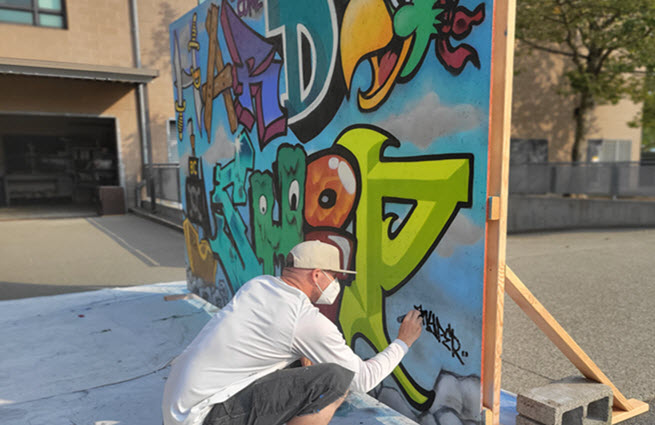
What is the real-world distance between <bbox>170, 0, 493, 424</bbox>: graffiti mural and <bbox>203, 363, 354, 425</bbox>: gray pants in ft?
2.48

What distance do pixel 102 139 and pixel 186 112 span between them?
19268mm

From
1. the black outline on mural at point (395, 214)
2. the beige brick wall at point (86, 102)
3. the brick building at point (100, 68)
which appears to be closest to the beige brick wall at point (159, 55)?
the brick building at point (100, 68)

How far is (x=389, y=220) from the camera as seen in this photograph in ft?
10.3

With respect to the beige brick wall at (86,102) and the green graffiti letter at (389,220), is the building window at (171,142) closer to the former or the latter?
the beige brick wall at (86,102)

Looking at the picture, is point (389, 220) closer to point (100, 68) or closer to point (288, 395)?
point (288, 395)

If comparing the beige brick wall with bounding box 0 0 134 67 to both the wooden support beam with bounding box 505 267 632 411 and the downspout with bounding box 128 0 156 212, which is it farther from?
the wooden support beam with bounding box 505 267 632 411

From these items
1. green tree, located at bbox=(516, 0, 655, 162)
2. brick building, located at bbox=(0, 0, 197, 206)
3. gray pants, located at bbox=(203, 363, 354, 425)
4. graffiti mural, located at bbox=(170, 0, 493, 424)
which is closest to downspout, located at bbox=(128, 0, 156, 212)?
brick building, located at bbox=(0, 0, 197, 206)

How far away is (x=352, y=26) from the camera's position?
3.30 meters

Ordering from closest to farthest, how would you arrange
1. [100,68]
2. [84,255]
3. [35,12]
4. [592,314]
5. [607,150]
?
[592,314]
[84,255]
[100,68]
[35,12]
[607,150]

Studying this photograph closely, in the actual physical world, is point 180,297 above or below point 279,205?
below

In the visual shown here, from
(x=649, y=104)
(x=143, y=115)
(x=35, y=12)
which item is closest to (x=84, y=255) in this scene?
(x=143, y=115)

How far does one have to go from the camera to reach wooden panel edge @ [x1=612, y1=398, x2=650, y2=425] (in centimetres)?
310

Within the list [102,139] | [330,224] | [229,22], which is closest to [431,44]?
[330,224]

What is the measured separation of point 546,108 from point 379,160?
719 inches
